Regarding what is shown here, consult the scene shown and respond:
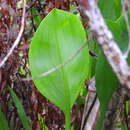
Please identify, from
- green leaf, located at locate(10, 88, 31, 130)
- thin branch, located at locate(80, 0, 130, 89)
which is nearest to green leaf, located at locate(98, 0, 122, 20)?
green leaf, located at locate(10, 88, 31, 130)

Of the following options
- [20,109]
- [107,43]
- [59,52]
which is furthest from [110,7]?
[107,43]

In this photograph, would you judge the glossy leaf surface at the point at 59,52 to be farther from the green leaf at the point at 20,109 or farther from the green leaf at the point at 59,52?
the green leaf at the point at 20,109

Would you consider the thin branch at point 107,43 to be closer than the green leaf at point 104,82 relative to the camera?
Yes

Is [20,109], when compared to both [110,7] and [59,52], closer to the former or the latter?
[59,52]

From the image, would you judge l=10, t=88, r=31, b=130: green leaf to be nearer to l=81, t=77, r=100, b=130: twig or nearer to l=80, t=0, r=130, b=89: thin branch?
l=81, t=77, r=100, b=130: twig

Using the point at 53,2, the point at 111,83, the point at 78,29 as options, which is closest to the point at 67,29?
the point at 78,29

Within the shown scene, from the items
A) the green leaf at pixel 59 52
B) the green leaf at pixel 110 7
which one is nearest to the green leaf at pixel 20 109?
the green leaf at pixel 59 52
